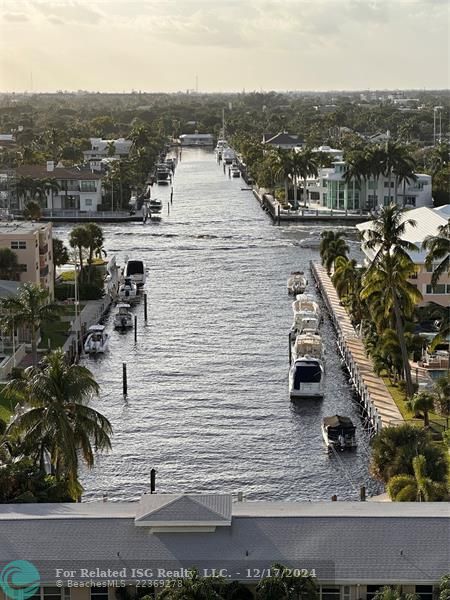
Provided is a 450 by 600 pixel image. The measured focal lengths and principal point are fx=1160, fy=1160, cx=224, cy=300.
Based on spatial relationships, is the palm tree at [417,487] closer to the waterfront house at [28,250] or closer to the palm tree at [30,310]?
the palm tree at [30,310]

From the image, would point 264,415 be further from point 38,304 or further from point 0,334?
point 0,334

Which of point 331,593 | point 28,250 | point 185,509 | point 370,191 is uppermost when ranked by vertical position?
point 28,250

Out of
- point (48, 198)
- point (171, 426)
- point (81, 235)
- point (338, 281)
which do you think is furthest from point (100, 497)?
point (48, 198)

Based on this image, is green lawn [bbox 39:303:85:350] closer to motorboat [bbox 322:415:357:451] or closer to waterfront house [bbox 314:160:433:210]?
motorboat [bbox 322:415:357:451]

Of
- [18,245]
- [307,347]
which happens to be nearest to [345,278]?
[307,347]

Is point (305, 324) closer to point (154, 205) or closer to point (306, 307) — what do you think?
point (306, 307)

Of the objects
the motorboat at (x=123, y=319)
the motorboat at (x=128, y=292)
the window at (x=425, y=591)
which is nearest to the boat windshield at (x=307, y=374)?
the motorboat at (x=123, y=319)
